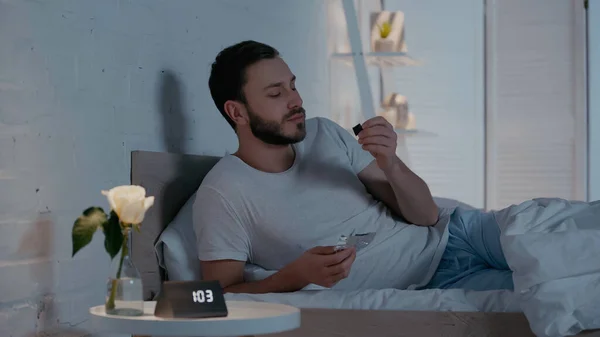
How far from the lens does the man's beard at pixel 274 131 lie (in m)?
2.39

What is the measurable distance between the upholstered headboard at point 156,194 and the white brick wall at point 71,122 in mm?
49

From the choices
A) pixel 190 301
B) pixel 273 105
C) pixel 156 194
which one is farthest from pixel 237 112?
pixel 190 301

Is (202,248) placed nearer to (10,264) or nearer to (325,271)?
(325,271)

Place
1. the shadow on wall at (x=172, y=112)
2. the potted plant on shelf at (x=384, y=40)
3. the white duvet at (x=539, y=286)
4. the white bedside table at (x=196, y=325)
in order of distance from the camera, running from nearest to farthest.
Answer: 1. the white bedside table at (x=196, y=325)
2. the white duvet at (x=539, y=286)
3. the shadow on wall at (x=172, y=112)
4. the potted plant on shelf at (x=384, y=40)

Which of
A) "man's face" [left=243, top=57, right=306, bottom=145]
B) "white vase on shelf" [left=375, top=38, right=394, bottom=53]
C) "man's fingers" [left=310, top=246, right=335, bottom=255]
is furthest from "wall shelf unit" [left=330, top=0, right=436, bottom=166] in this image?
"man's fingers" [left=310, top=246, right=335, bottom=255]

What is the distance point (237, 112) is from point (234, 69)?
12 cm

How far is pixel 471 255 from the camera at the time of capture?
236cm

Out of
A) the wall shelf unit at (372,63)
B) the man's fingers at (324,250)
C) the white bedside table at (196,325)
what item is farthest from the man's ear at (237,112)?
the wall shelf unit at (372,63)

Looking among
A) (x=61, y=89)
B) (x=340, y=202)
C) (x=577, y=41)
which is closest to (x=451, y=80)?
(x=577, y=41)

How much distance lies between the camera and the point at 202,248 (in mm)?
2205

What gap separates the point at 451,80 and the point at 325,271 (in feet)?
10.0

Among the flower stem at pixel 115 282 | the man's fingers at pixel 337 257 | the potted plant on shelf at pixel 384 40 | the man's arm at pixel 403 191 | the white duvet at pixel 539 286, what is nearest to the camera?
the flower stem at pixel 115 282

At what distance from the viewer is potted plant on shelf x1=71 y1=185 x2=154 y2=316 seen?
149 cm

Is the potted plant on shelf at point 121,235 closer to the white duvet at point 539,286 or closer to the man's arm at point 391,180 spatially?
the white duvet at point 539,286
